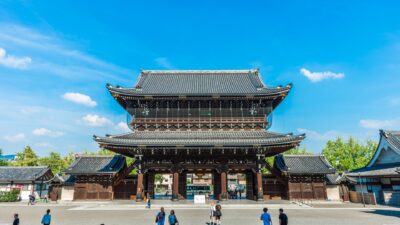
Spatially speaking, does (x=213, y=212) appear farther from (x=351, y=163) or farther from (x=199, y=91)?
(x=351, y=163)

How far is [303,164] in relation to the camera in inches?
1385

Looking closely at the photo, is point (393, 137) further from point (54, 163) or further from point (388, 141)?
point (54, 163)

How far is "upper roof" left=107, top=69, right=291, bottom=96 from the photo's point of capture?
32406mm

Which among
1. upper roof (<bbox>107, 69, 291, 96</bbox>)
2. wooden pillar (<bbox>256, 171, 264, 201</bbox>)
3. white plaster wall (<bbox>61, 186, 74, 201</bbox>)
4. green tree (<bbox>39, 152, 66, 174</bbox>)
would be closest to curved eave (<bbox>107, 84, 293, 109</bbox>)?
upper roof (<bbox>107, 69, 291, 96</bbox>)

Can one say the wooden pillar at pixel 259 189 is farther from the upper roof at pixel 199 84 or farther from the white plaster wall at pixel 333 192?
the white plaster wall at pixel 333 192

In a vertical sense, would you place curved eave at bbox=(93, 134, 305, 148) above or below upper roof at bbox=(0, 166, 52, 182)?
above

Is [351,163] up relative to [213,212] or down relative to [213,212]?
up

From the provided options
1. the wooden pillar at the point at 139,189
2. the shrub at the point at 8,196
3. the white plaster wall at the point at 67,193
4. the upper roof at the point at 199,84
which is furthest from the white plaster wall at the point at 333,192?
the shrub at the point at 8,196

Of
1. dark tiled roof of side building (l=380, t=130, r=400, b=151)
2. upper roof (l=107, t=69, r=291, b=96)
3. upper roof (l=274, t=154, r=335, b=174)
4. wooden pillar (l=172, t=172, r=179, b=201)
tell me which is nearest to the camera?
wooden pillar (l=172, t=172, r=179, b=201)

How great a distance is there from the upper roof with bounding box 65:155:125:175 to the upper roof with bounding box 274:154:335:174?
21.6 metres

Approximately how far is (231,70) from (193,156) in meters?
17.0

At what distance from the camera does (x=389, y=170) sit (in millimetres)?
29672

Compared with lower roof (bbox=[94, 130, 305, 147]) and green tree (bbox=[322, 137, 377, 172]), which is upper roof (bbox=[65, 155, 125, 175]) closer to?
lower roof (bbox=[94, 130, 305, 147])

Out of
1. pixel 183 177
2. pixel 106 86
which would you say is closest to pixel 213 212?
pixel 183 177
